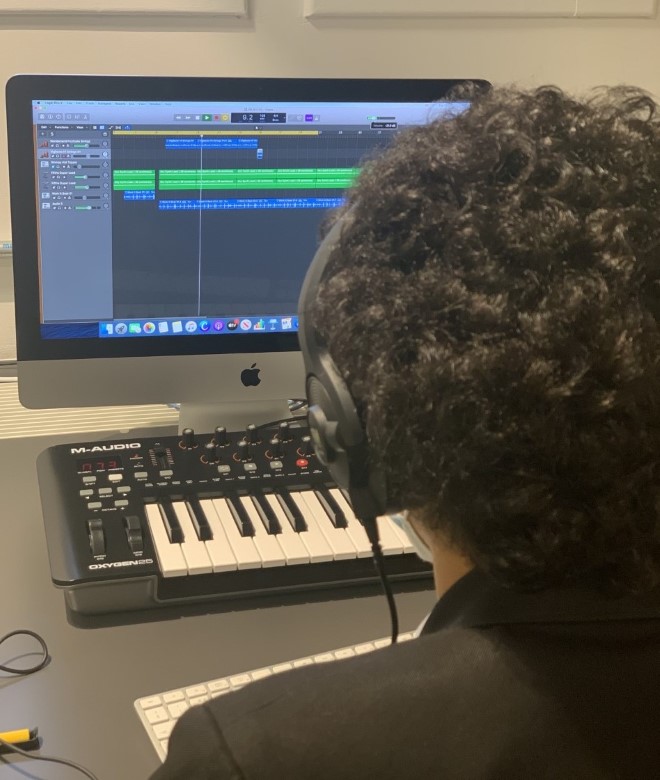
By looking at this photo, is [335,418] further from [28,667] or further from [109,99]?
[109,99]

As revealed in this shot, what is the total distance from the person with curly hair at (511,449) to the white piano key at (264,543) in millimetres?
424

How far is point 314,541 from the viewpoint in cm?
100

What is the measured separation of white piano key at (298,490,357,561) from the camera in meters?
0.99

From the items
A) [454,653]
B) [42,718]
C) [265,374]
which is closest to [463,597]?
[454,653]

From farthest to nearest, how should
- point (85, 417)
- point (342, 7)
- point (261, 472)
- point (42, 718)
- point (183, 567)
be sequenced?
point (342, 7) → point (85, 417) → point (261, 472) → point (183, 567) → point (42, 718)

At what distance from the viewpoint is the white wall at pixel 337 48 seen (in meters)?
1.46

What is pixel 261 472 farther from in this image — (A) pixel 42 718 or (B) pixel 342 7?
(B) pixel 342 7

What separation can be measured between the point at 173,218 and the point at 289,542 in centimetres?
43

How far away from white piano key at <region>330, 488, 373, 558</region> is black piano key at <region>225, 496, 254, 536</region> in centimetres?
10

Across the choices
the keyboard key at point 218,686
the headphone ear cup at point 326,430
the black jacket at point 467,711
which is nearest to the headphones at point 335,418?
the headphone ear cup at point 326,430

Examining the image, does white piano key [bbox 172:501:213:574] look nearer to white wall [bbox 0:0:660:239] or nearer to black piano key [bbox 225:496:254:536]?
black piano key [bbox 225:496:254:536]

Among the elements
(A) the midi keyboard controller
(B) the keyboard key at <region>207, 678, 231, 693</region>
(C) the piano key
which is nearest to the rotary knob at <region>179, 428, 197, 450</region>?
(A) the midi keyboard controller

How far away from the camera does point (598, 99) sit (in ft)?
1.94

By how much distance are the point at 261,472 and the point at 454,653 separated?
613mm
